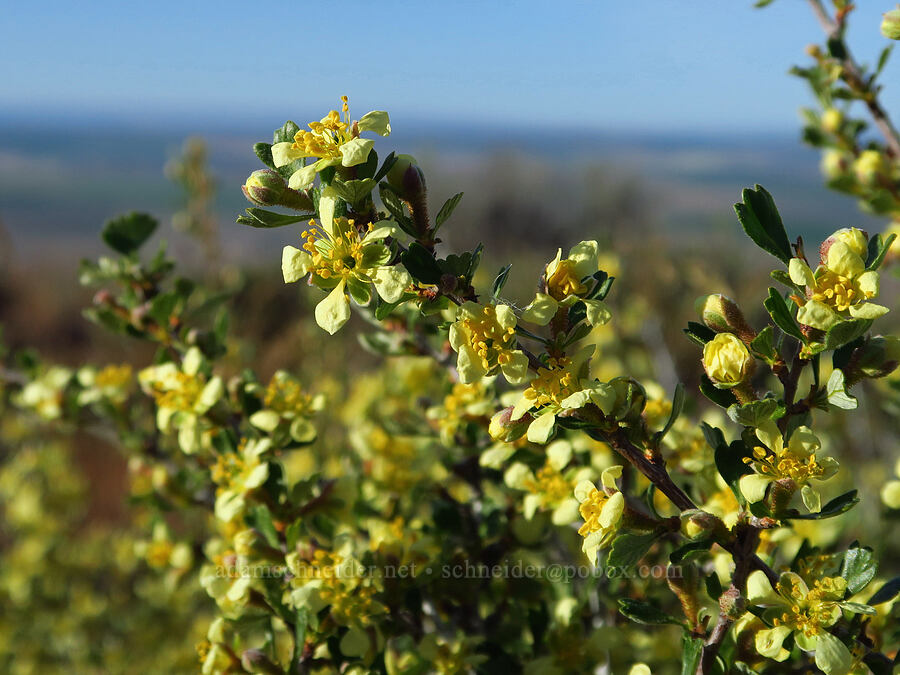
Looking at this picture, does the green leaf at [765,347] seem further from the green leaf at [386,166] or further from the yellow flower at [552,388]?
the green leaf at [386,166]

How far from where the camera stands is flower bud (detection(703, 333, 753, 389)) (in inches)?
30.8

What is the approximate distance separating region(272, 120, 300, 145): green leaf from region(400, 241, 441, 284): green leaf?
220mm

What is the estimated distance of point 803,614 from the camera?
2.77 feet

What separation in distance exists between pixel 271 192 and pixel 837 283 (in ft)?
2.15

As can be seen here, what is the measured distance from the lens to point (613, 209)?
18516 mm

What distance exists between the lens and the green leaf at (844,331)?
0.73 meters

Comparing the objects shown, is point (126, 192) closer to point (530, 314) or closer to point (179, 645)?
point (179, 645)

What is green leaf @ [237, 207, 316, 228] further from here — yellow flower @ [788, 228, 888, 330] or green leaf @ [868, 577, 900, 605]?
green leaf @ [868, 577, 900, 605]

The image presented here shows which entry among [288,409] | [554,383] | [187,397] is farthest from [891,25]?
[187,397]

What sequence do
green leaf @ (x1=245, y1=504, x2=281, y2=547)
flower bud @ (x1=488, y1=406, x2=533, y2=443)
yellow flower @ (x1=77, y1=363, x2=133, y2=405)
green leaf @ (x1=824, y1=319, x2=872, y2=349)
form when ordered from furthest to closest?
1. yellow flower @ (x1=77, y1=363, x2=133, y2=405)
2. green leaf @ (x1=245, y1=504, x2=281, y2=547)
3. flower bud @ (x1=488, y1=406, x2=533, y2=443)
4. green leaf @ (x1=824, y1=319, x2=872, y2=349)

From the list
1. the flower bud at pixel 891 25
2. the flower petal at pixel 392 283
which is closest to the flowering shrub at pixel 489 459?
the flower petal at pixel 392 283

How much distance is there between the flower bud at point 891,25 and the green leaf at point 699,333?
1.82 ft

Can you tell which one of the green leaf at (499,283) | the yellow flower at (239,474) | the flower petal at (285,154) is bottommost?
the yellow flower at (239,474)

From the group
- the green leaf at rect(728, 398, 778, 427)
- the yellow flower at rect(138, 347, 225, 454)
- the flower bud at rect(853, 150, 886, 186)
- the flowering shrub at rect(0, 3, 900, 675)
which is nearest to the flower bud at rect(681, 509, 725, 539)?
the flowering shrub at rect(0, 3, 900, 675)
